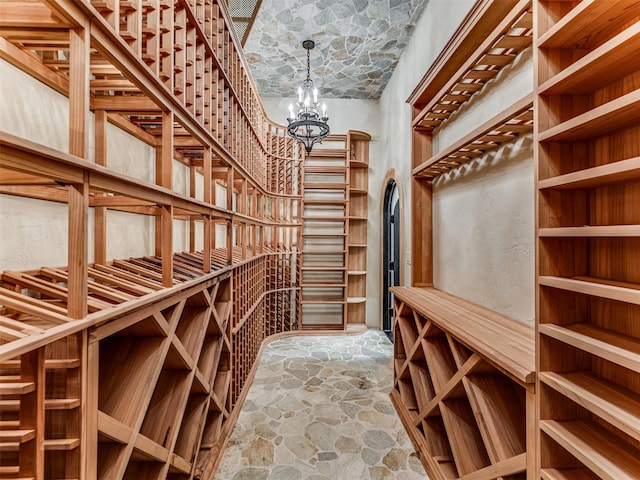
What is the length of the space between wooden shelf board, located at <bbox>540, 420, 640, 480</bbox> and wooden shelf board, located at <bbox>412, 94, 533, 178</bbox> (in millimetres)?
1189

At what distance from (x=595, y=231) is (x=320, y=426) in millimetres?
2197

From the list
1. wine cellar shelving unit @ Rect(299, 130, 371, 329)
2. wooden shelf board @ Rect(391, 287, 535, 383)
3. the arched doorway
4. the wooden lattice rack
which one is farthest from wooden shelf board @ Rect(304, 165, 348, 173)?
wooden shelf board @ Rect(391, 287, 535, 383)

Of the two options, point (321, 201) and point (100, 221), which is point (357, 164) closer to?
point (321, 201)

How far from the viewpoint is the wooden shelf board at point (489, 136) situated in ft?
4.38

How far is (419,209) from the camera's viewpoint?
2.81 m

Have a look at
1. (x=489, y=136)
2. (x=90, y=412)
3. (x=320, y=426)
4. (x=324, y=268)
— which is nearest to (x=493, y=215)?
(x=489, y=136)

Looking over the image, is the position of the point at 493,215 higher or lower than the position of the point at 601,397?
higher

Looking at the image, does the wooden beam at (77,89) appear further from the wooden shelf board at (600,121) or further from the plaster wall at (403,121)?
the plaster wall at (403,121)

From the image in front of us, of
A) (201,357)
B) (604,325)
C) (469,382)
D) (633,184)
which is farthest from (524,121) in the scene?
(201,357)

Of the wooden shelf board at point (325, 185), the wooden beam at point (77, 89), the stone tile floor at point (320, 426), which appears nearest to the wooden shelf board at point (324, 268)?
the wooden shelf board at point (325, 185)

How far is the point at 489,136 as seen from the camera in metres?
1.70

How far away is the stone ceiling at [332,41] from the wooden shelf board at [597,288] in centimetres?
297

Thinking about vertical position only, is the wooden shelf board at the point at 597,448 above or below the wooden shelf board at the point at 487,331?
below

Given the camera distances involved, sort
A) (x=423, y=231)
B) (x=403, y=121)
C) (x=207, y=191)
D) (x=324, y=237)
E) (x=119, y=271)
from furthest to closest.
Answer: (x=324, y=237) → (x=403, y=121) → (x=423, y=231) → (x=207, y=191) → (x=119, y=271)
